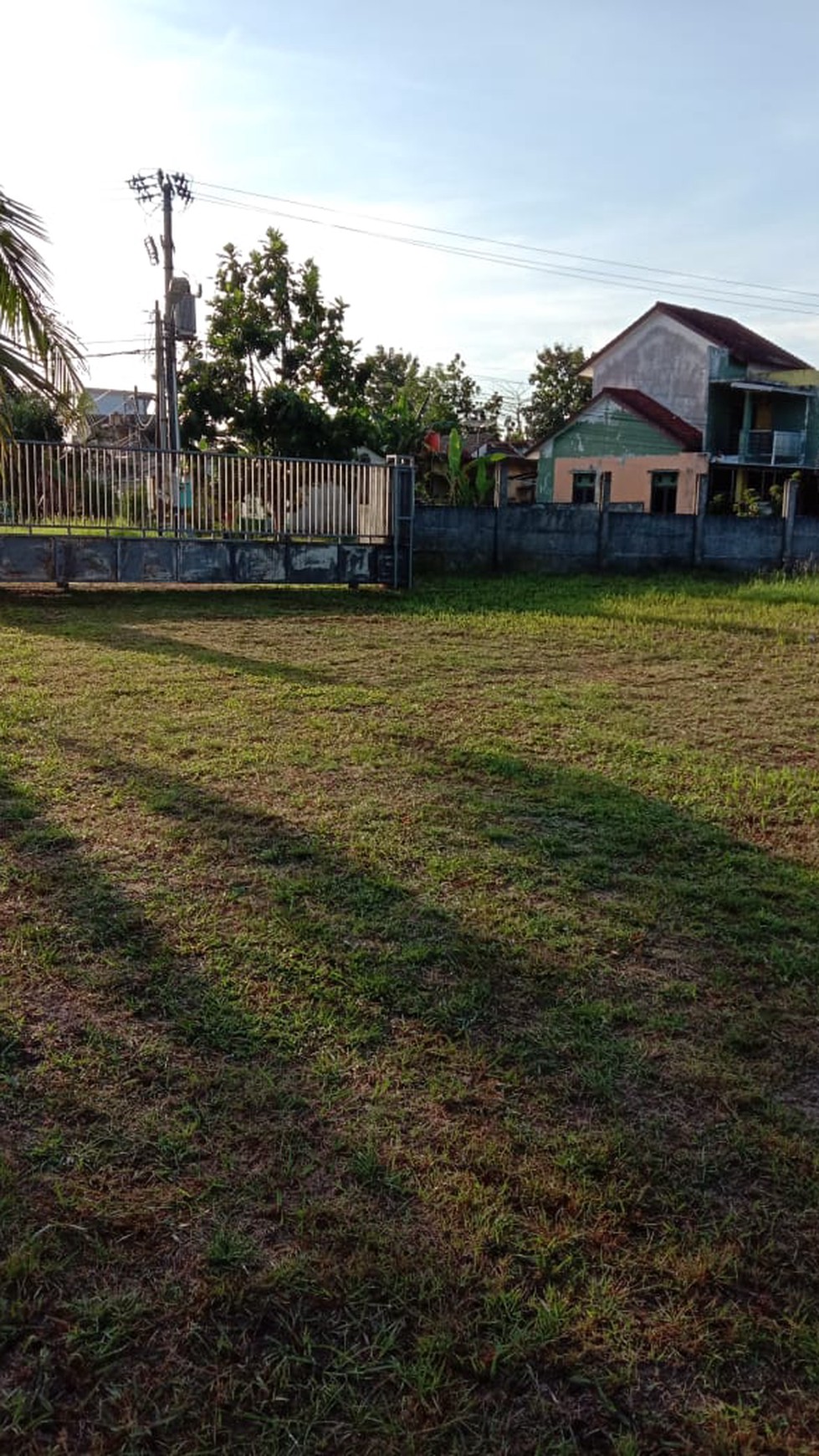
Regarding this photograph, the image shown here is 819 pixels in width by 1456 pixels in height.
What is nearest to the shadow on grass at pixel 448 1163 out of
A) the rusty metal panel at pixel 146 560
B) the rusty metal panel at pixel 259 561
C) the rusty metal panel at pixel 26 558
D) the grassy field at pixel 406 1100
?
the grassy field at pixel 406 1100

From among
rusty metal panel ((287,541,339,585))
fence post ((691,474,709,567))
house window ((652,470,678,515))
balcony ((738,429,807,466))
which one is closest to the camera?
rusty metal panel ((287,541,339,585))

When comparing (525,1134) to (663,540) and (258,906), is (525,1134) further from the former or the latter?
(663,540)

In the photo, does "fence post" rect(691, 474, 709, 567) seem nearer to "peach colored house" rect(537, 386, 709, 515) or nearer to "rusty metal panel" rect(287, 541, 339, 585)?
"rusty metal panel" rect(287, 541, 339, 585)

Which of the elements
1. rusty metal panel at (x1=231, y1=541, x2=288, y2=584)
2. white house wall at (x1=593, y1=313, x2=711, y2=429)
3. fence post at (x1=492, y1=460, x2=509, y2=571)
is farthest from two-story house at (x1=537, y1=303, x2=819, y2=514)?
rusty metal panel at (x1=231, y1=541, x2=288, y2=584)

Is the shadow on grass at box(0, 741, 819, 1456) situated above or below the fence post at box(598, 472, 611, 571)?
below

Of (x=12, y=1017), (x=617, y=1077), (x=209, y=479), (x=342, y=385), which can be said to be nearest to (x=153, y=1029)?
(x=12, y=1017)

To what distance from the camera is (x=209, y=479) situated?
1295 centimetres

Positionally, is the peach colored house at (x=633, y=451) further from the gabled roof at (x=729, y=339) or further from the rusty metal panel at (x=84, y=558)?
the rusty metal panel at (x=84, y=558)

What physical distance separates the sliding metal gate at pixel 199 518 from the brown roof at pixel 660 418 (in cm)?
1640

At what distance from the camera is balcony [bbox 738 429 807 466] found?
2995 centimetres

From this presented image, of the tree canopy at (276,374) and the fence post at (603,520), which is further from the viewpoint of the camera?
the tree canopy at (276,374)

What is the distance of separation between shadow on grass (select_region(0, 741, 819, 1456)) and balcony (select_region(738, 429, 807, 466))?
28.8m

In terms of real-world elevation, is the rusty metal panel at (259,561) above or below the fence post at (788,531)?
below

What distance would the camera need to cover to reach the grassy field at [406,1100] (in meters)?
1.67
